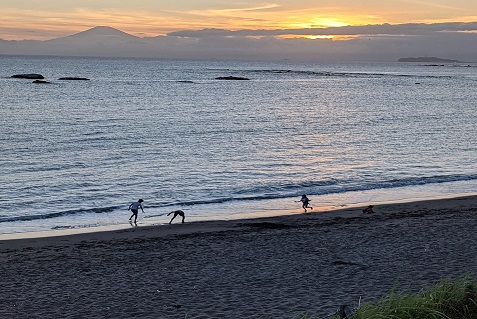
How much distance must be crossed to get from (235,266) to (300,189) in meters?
13.0

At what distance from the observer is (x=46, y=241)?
1703 centimetres

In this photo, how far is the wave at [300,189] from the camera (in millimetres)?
22594

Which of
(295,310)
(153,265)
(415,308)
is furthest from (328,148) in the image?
(415,308)

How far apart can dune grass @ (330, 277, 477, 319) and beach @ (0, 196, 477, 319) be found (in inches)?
56.5

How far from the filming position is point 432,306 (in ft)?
26.2

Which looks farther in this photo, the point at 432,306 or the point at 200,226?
the point at 200,226

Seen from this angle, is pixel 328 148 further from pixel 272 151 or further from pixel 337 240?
pixel 337 240

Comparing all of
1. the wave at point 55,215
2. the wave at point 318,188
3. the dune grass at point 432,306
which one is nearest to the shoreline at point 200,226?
the wave at point 55,215

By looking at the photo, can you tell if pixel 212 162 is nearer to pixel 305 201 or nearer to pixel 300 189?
pixel 300 189

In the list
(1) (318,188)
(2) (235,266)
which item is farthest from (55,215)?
(1) (318,188)

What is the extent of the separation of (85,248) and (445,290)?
33.7ft

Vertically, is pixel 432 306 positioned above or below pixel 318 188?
above

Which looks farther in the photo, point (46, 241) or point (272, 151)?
point (272, 151)

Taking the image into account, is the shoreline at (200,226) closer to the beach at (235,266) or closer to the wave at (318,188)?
the beach at (235,266)
